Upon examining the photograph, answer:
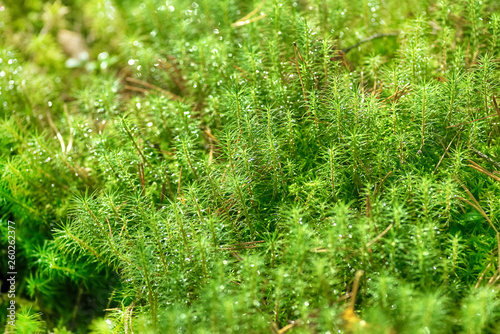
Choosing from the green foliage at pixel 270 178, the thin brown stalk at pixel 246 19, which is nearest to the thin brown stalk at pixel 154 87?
the green foliage at pixel 270 178

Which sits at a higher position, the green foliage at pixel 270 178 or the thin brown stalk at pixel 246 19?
the thin brown stalk at pixel 246 19

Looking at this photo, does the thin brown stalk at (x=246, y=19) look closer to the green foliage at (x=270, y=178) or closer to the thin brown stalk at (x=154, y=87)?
the green foliage at (x=270, y=178)

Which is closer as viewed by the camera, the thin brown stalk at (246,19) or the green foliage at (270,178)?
the green foliage at (270,178)

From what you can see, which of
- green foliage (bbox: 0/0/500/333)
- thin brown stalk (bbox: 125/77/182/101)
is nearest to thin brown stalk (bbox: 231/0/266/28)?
green foliage (bbox: 0/0/500/333)

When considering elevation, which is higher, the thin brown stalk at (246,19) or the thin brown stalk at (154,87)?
the thin brown stalk at (246,19)

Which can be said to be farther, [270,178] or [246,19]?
[246,19]

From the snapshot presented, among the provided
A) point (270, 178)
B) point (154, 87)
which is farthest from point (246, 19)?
point (270, 178)

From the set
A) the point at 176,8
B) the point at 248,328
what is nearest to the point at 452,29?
the point at 176,8

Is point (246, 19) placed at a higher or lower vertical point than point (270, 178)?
higher

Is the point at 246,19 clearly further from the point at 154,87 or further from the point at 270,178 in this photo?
the point at 270,178
